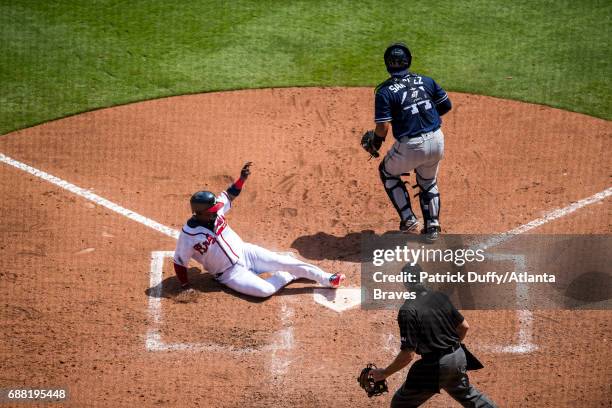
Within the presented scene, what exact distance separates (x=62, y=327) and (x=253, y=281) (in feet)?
5.98

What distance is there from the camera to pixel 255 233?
8.69m

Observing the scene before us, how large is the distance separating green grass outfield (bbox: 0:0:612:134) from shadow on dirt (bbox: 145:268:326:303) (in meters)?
3.86

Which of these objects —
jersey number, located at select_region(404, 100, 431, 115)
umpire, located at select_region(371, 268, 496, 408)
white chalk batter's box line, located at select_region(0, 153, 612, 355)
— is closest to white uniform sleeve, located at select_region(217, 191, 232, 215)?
white chalk batter's box line, located at select_region(0, 153, 612, 355)

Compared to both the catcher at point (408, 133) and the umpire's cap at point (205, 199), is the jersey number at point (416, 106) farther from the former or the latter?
the umpire's cap at point (205, 199)

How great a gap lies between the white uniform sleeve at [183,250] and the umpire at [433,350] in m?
2.51

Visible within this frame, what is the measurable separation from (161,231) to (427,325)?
12.6 ft

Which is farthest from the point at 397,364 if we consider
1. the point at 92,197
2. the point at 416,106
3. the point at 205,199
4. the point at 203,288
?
the point at 92,197

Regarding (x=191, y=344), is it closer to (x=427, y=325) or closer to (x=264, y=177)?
(x=427, y=325)

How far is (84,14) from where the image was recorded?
12.7 metres

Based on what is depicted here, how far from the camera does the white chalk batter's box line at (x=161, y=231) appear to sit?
7148 mm

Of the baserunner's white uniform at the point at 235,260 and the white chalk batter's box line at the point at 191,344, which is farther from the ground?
the baserunner's white uniform at the point at 235,260

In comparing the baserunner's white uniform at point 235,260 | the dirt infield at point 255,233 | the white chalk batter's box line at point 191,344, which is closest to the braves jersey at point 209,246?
the baserunner's white uniform at point 235,260

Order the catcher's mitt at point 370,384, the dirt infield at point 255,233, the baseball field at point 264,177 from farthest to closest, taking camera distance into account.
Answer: the baseball field at point 264,177 → the dirt infield at point 255,233 → the catcher's mitt at point 370,384

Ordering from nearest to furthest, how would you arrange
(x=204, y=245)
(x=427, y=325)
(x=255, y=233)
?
(x=427, y=325), (x=204, y=245), (x=255, y=233)
